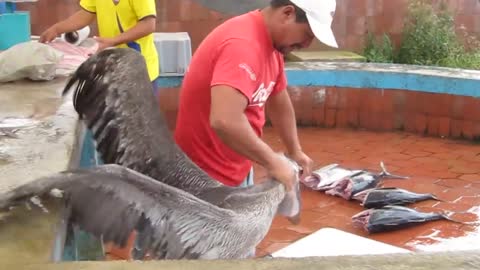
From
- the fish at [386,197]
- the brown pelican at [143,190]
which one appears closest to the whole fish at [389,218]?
the fish at [386,197]

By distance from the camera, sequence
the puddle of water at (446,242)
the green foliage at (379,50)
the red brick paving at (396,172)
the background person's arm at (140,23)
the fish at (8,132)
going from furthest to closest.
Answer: the green foliage at (379,50) → the red brick paving at (396,172) → the puddle of water at (446,242) → the background person's arm at (140,23) → the fish at (8,132)

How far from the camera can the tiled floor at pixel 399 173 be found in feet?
14.9

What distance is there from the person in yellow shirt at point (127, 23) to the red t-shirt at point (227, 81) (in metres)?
1.26

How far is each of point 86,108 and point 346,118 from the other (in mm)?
4763

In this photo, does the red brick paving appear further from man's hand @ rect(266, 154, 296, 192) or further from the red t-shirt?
man's hand @ rect(266, 154, 296, 192)

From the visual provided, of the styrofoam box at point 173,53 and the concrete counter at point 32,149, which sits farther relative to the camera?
the styrofoam box at point 173,53

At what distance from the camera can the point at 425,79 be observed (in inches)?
270

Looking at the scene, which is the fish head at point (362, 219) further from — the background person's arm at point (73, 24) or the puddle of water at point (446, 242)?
the background person's arm at point (73, 24)

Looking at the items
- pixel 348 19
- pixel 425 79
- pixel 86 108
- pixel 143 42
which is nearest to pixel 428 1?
pixel 348 19

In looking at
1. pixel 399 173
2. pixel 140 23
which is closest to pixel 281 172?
pixel 140 23

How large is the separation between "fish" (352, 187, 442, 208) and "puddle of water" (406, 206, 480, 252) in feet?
1.38

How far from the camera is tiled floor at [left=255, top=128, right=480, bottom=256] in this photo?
14.9 ft

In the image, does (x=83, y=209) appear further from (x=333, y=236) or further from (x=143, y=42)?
(x=143, y=42)

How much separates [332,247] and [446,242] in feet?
4.93
